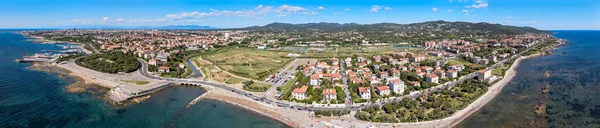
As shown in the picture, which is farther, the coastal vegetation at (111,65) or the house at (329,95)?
the coastal vegetation at (111,65)

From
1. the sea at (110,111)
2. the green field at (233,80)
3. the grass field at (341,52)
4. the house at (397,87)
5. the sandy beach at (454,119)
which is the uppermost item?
the grass field at (341,52)

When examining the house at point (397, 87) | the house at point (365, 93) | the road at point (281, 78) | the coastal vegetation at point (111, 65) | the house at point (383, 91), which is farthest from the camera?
the coastal vegetation at point (111, 65)

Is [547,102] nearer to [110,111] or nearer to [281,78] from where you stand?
[281,78]

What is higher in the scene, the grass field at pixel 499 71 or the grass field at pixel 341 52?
the grass field at pixel 341 52

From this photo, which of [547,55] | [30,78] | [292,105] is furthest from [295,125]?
[547,55]

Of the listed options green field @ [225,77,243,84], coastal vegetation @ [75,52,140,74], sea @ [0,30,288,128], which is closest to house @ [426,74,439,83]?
sea @ [0,30,288,128]

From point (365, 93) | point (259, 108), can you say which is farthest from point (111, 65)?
point (365, 93)

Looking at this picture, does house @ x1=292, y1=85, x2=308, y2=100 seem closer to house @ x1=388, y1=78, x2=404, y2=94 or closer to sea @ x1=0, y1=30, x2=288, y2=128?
sea @ x1=0, y1=30, x2=288, y2=128

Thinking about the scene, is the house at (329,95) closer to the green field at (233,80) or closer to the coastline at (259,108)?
the coastline at (259,108)

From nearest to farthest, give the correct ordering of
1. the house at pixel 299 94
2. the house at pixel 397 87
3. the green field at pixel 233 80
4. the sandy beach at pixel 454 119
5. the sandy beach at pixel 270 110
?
the sandy beach at pixel 454 119 < the sandy beach at pixel 270 110 < the house at pixel 299 94 < the house at pixel 397 87 < the green field at pixel 233 80

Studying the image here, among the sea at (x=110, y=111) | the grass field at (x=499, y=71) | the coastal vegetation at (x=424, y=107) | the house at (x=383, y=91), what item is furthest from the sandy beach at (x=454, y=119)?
the grass field at (x=499, y=71)
